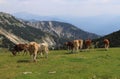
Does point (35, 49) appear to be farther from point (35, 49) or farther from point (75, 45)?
point (75, 45)

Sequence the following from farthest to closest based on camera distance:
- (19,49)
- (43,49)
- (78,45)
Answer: (19,49) < (78,45) < (43,49)

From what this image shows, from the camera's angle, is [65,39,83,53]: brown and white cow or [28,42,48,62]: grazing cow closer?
[28,42,48,62]: grazing cow

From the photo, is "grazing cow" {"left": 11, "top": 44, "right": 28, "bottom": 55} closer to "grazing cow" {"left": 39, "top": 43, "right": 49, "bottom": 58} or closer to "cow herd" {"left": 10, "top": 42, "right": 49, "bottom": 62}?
"cow herd" {"left": 10, "top": 42, "right": 49, "bottom": 62}

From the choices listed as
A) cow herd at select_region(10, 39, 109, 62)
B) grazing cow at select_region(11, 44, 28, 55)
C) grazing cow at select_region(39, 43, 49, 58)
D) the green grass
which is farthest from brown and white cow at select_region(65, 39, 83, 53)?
the green grass

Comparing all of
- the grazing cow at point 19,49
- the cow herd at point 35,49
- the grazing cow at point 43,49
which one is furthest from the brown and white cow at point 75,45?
the grazing cow at point 43,49

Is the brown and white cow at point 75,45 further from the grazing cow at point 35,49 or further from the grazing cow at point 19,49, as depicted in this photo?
the grazing cow at point 35,49

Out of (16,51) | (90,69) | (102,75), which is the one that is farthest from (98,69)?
(16,51)

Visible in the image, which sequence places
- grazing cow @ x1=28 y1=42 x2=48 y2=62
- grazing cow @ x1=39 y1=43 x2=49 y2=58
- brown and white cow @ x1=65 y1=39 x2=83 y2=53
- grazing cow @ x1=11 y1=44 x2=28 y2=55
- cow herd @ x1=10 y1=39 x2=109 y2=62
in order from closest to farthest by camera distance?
grazing cow @ x1=28 y1=42 x2=48 y2=62 → cow herd @ x1=10 y1=39 x2=109 y2=62 → grazing cow @ x1=39 y1=43 x2=49 y2=58 → brown and white cow @ x1=65 y1=39 x2=83 y2=53 → grazing cow @ x1=11 y1=44 x2=28 y2=55

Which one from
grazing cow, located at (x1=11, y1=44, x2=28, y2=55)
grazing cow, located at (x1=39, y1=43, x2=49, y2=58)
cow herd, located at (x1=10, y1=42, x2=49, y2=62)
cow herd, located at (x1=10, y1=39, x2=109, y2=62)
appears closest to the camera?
cow herd, located at (x1=10, y1=42, x2=49, y2=62)

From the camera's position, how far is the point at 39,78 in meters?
35.0

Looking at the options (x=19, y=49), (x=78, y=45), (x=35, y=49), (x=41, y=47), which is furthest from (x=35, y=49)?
(x=78, y=45)

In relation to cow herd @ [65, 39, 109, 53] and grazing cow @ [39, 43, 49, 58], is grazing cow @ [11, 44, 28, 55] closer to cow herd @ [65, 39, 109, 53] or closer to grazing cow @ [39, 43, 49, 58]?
cow herd @ [65, 39, 109, 53]

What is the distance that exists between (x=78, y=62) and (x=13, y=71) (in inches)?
393

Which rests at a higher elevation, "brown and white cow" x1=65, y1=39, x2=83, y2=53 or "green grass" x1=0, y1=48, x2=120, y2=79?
"brown and white cow" x1=65, y1=39, x2=83, y2=53
